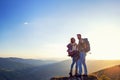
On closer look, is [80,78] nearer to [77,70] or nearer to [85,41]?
[77,70]

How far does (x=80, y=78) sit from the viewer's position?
19.5m

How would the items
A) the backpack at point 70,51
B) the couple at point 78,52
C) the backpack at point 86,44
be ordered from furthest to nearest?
the backpack at point 70,51, the couple at point 78,52, the backpack at point 86,44

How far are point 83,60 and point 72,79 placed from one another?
79.7 inches

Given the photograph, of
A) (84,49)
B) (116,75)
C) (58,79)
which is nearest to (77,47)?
(84,49)

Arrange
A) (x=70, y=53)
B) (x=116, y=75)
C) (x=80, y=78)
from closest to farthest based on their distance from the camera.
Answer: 1. (x=80, y=78)
2. (x=70, y=53)
3. (x=116, y=75)

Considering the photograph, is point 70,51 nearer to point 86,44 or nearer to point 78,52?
point 78,52

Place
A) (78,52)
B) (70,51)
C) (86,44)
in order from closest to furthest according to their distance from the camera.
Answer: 1. (86,44)
2. (78,52)
3. (70,51)

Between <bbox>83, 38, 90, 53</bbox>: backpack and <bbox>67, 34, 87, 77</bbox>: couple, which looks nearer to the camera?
<bbox>83, 38, 90, 53</bbox>: backpack

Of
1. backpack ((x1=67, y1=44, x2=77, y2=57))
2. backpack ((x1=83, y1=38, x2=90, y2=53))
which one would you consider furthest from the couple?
backpack ((x1=83, y1=38, x2=90, y2=53))

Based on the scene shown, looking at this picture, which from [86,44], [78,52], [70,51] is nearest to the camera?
[86,44]

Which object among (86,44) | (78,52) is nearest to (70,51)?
(78,52)

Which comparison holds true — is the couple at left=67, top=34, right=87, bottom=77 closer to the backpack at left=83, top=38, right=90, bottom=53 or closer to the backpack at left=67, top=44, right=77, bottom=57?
the backpack at left=67, top=44, right=77, bottom=57


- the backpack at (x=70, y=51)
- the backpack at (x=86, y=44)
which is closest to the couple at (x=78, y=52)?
the backpack at (x=70, y=51)

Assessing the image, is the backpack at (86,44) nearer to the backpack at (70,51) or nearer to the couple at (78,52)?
the couple at (78,52)
